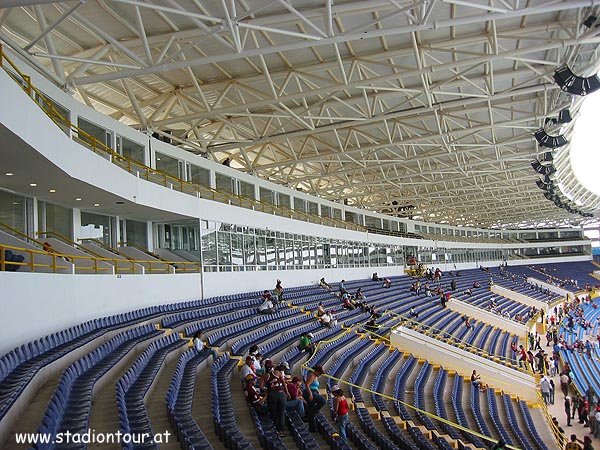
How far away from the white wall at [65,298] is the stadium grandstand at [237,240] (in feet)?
0.19

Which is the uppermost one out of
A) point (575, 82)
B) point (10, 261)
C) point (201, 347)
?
point (575, 82)

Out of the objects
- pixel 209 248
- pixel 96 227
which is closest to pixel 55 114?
pixel 96 227

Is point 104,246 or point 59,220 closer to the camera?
point 59,220

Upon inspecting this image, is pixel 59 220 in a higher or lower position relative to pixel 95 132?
lower

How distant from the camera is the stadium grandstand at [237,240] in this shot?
27.8 feet

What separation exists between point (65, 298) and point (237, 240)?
11867mm

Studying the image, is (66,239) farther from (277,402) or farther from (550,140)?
(550,140)

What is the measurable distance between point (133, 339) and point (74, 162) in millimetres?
4406

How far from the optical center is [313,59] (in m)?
18.7

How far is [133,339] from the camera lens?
446 inches

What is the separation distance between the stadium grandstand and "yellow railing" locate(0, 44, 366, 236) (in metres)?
0.09

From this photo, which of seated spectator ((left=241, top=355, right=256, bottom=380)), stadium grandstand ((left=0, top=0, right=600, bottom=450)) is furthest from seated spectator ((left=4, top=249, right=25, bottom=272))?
seated spectator ((left=241, top=355, right=256, bottom=380))

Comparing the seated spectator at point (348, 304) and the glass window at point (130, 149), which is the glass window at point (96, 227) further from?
the seated spectator at point (348, 304)

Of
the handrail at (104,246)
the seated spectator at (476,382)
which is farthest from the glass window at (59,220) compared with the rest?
the seated spectator at (476,382)
